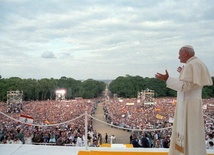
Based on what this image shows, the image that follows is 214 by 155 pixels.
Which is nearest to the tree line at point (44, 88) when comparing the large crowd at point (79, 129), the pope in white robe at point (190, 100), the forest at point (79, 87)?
the forest at point (79, 87)

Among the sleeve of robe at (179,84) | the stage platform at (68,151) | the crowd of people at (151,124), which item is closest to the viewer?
the sleeve of robe at (179,84)

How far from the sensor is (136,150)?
4598mm

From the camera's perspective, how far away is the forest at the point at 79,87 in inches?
2660

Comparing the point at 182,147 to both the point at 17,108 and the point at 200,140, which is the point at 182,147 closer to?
the point at 200,140

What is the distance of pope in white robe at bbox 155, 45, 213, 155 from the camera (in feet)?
9.82

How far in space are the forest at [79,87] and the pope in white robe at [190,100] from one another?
211 ft

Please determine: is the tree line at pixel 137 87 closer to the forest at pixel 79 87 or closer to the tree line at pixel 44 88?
the forest at pixel 79 87

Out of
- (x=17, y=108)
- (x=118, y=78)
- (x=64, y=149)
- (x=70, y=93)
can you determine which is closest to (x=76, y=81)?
(x=70, y=93)

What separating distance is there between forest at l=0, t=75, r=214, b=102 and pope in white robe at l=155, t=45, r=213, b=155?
64465 mm

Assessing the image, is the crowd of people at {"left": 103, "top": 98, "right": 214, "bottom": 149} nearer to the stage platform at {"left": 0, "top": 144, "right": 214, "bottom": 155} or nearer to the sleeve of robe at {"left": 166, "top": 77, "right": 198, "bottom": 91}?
the stage platform at {"left": 0, "top": 144, "right": 214, "bottom": 155}

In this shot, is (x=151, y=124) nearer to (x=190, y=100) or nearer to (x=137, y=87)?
(x=190, y=100)

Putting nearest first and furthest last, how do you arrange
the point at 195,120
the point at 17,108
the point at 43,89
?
the point at 195,120 < the point at 17,108 < the point at 43,89

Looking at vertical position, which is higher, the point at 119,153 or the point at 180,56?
the point at 180,56

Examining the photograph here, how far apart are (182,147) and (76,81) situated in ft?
281
